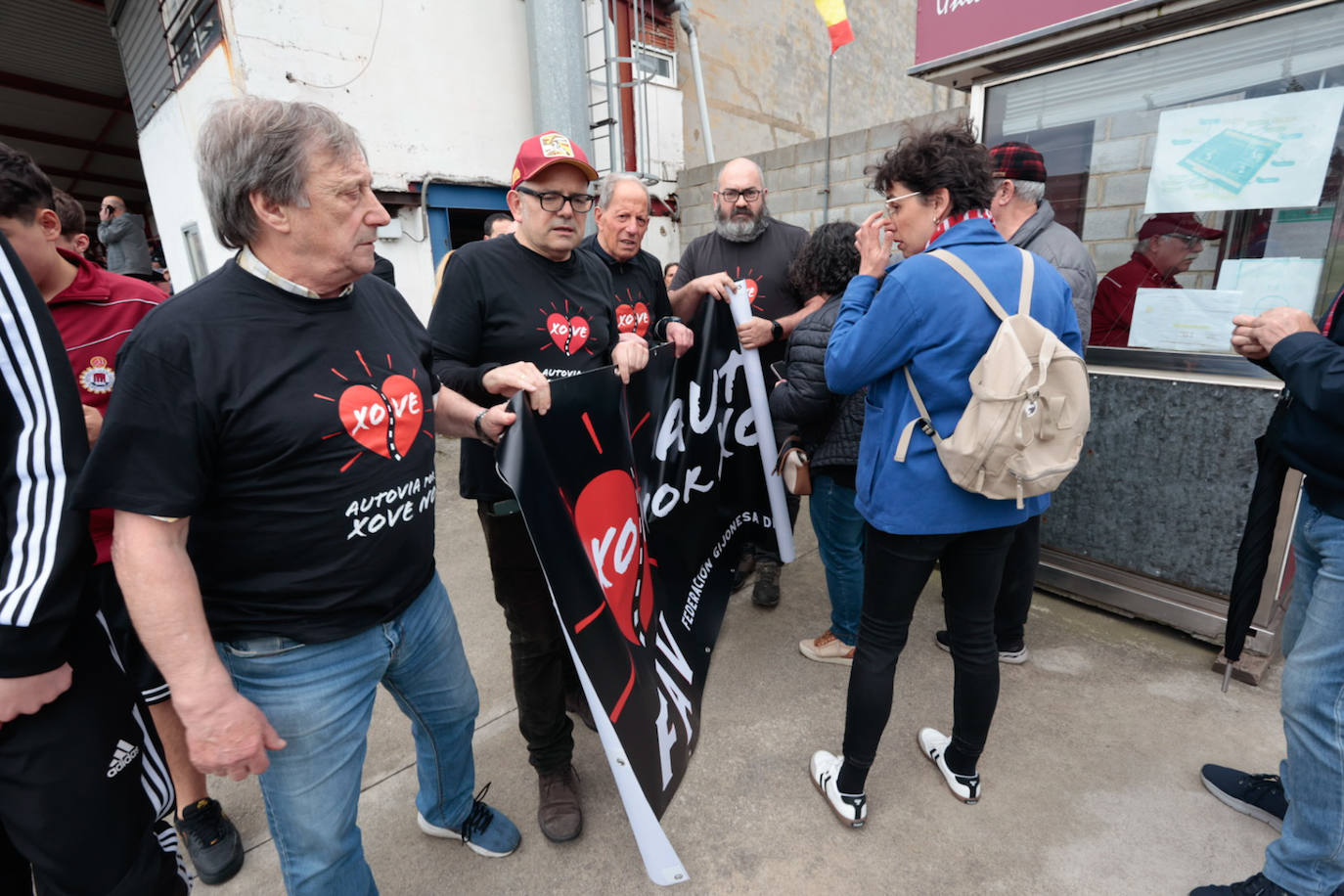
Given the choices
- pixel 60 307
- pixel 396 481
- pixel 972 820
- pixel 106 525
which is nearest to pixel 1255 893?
pixel 972 820

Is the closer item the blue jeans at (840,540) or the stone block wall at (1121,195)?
the blue jeans at (840,540)

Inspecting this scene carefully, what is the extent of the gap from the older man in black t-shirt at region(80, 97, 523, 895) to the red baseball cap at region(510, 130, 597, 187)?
0.68 m

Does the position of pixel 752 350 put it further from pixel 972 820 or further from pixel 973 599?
pixel 972 820

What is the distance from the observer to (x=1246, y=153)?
2637 millimetres

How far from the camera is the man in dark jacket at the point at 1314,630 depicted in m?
1.49

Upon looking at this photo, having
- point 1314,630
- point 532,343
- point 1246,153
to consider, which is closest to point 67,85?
point 532,343

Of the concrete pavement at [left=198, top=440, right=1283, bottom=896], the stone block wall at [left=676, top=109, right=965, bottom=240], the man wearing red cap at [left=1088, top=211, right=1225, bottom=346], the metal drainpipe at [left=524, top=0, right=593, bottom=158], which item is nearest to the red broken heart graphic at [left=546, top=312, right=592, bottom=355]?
the concrete pavement at [left=198, top=440, right=1283, bottom=896]

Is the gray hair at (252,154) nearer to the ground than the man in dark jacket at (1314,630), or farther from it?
farther from it

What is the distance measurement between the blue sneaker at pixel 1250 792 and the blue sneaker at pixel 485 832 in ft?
7.37

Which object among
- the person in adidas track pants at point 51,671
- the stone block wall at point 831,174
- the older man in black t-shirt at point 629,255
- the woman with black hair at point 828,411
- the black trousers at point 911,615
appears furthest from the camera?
the stone block wall at point 831,174

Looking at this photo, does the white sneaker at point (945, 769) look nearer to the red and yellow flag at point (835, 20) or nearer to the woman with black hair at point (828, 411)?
the woman with black hair at point (828, 411)

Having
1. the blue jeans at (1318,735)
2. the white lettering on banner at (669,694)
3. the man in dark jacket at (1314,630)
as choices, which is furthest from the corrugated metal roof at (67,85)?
the blue jeans at (1318,735)

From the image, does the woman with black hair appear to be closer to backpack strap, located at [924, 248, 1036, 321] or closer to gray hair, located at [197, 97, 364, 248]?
backpack strap, located at [924, 248, 1036, 321]

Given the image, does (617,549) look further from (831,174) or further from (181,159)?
(181,159)
